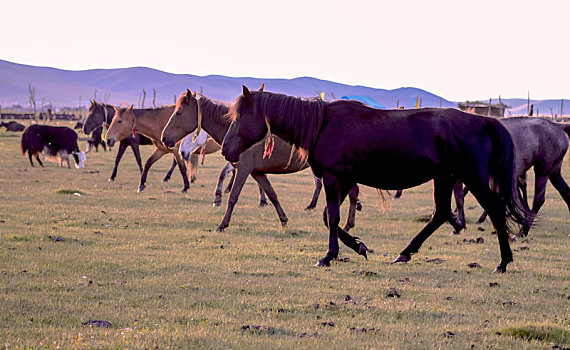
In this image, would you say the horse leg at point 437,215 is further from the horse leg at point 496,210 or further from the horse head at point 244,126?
the horse head at point 244,126

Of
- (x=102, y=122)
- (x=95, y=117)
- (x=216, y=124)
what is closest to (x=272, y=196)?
(x=216, y=124)

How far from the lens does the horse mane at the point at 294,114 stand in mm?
8125

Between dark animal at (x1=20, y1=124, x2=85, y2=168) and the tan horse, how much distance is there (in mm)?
15398

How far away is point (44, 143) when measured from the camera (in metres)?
25.9

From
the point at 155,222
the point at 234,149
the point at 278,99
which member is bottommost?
the point at 155,222

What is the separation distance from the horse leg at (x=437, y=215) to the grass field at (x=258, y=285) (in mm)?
313

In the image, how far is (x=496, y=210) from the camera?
800 cm

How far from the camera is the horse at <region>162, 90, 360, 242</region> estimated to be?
1116cm

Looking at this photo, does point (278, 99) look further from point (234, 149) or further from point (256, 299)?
point (256, 299)

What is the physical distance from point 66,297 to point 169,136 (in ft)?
18.7

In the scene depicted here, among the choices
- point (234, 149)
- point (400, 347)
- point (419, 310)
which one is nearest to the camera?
point (400, 347)

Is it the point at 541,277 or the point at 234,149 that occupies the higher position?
the point at 234,149

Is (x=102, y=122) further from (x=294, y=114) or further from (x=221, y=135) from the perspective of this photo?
(x=294, y=114)

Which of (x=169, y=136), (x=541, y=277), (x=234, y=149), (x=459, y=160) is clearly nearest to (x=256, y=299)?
(x=234, y=149)
